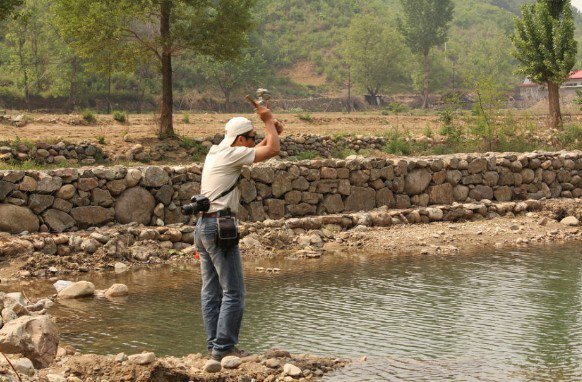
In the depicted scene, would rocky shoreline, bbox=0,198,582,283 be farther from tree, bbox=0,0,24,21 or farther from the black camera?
tree, bbox=0,0,24,21

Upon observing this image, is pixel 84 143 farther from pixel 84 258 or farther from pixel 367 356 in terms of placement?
pixel 367 356

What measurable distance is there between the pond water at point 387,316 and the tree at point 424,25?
64588 mm

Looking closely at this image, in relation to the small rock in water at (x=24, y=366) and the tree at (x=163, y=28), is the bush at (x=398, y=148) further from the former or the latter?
the small rock in water at (x=24, y=366)

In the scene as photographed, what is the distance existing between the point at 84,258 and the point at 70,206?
149 cm

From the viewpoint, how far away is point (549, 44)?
1347 inches

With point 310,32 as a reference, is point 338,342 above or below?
below

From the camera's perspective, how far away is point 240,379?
8.00 metres

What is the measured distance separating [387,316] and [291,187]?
7234 millimetres

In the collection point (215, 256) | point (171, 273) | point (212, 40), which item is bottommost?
point (171, 273)

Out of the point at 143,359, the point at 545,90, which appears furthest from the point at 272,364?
the point at 545,90

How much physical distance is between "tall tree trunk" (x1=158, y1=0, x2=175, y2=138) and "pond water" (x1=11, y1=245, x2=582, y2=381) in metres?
12.8

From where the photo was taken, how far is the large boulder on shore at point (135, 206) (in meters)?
16.3

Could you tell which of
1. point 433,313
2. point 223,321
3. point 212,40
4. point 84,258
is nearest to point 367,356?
point 223,321

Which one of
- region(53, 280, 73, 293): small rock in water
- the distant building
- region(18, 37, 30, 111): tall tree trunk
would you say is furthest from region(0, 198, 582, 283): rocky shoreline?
the distant building
